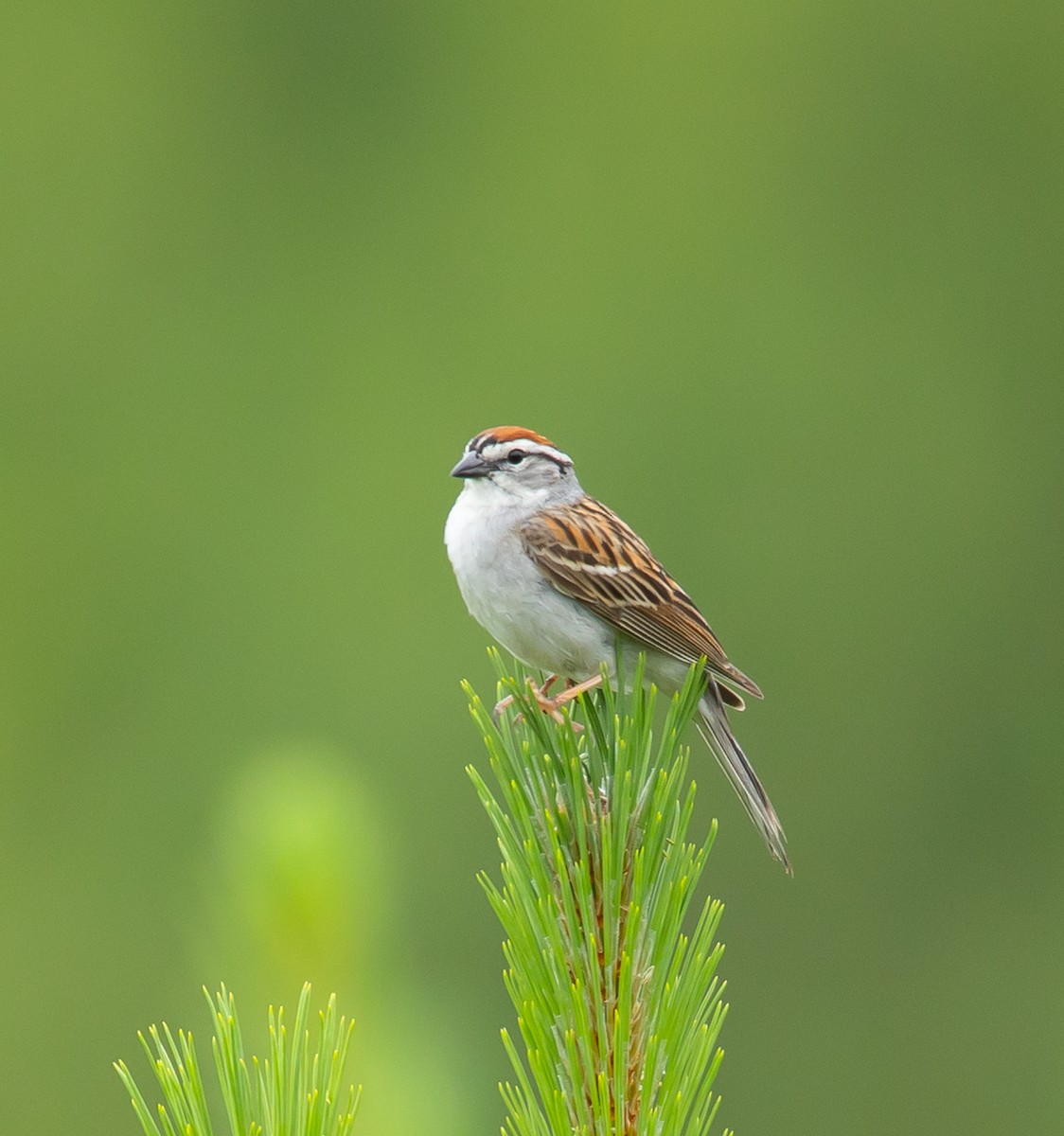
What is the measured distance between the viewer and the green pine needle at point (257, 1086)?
6.68ft

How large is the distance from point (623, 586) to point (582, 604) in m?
0.10

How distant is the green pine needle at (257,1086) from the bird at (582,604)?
213 centimetres

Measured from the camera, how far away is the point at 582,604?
4441 mm

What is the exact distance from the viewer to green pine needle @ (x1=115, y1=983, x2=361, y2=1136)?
6.68 ft

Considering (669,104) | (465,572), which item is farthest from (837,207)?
(465,572)

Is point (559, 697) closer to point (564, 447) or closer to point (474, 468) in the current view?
point (474, 468)

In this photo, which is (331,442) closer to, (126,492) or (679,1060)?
(126,492)

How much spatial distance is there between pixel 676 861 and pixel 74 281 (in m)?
17.4

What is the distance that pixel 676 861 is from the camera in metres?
2.51

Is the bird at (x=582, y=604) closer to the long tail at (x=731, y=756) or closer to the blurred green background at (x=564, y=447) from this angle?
the long tail at (x=731, y=756)

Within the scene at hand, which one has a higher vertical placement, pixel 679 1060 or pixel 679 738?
pixel 679 738

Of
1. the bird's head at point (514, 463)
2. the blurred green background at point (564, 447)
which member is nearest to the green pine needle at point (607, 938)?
the bird's head at point (514, 463)

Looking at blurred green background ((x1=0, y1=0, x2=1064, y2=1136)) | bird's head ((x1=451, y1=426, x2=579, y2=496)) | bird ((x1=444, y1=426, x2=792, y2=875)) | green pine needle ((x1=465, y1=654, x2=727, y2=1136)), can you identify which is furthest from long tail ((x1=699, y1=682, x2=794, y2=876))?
blurred green background ((x1=0, y1=0, x2=1064, y2=1136))

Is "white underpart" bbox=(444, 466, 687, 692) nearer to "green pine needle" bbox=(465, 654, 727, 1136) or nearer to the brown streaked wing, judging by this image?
the brown streaked wing
